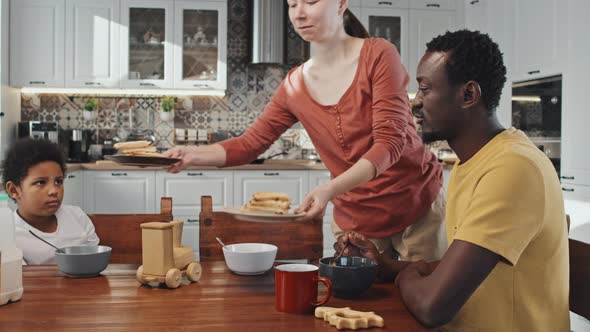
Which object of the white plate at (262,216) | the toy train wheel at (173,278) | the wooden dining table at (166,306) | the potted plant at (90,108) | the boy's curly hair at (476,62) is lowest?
the wooden dining table at (166,306)

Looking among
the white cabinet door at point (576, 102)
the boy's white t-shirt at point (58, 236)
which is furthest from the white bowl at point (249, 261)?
the white cabinet door at point (576, 102)

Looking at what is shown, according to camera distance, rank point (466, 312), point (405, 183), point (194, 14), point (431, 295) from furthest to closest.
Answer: point (194, 14)
point (405, 183)
point (466, 312)
point (431, 295)

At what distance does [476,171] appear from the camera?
3.84 feet

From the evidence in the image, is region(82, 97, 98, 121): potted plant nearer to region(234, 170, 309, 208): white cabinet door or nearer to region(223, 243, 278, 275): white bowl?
region(234, 170, 309, 208): white cabinet door

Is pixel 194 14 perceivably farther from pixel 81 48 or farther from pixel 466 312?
pixel 466 312

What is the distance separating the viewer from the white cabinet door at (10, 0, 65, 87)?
15.0 ft

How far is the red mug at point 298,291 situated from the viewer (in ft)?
3.67

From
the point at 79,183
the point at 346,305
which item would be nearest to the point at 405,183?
the point at 346,305

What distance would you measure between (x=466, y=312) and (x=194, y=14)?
4.09m

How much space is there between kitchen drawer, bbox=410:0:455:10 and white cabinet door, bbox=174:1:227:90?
1.61 m

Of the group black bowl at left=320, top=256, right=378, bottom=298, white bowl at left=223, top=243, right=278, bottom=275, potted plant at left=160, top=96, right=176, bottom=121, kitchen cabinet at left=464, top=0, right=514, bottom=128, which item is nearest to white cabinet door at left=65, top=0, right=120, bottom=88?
potted plant at left=160, top=96, right=176, bottom=121

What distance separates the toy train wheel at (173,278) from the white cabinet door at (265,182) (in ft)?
10.5

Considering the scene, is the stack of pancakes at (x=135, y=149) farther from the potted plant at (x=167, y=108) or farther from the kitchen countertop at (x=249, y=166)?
the potted plant at (x=167, y=108)

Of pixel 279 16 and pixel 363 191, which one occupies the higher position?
pixel 279 16
